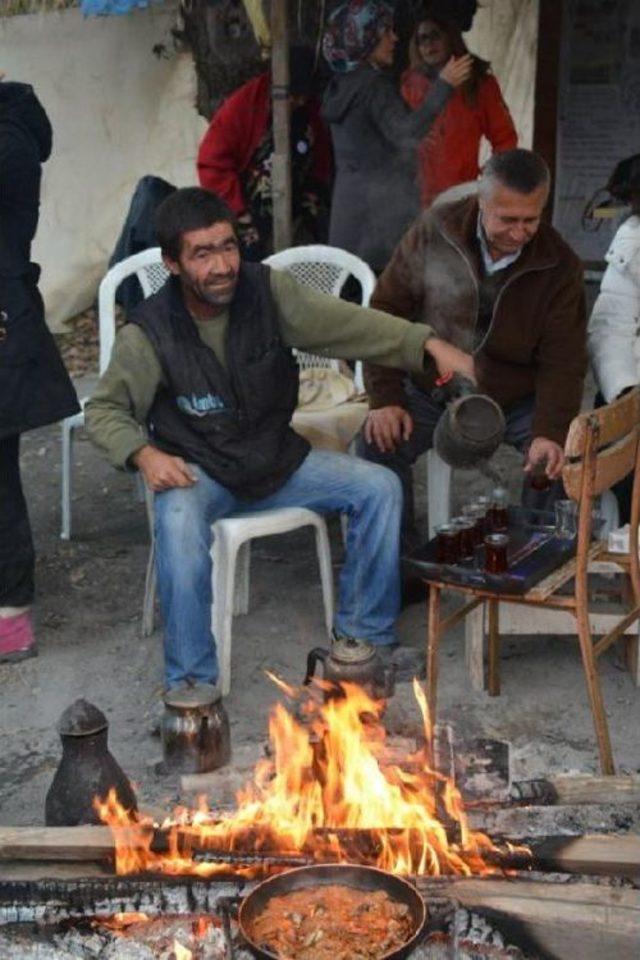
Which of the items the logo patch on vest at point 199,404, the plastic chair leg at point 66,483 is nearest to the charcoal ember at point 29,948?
the logo patch on vest at point 199,404

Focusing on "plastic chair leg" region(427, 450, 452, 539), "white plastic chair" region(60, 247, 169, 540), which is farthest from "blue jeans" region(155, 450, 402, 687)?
"white plastic chair" region(60, 247, 169, 540)

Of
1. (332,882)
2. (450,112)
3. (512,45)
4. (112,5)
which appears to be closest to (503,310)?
(450,112)

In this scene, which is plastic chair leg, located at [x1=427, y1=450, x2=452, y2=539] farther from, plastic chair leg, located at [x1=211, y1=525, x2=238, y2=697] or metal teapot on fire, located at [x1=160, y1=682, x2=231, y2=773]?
metal teapot on fire, located at [x1=160, y1=682, x2=231, y2=773]

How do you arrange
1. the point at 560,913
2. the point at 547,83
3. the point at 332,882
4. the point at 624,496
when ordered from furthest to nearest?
the point at 547,83 → the point at 624,496 → the point at 332,882 → the point at 560,913

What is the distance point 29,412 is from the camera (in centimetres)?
486

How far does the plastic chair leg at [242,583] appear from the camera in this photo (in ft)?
17.5

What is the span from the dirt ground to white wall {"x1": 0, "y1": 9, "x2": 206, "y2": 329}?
4423 mm

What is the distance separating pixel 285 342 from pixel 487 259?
0.87m

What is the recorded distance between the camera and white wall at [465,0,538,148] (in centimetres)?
908

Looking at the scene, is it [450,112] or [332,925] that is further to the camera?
[450,112]

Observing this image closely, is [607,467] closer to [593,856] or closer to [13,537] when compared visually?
[593,856]

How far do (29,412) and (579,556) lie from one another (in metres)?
1.99

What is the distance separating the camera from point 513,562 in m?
4.27

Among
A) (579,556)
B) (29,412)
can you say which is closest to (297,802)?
(579,556)
